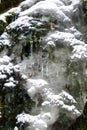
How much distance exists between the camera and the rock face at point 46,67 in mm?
6082

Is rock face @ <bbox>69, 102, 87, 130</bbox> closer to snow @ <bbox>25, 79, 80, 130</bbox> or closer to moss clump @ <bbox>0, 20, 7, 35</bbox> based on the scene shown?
snow @ <bbox>25, 79, 80, 130</bbox>

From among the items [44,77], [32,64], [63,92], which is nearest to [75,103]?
[63,92]

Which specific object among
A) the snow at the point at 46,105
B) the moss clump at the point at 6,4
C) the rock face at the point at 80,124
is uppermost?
the moss clump at the point at 6,4

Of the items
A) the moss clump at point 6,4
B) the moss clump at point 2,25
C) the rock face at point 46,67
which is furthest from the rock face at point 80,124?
the moss clump at point 6,4

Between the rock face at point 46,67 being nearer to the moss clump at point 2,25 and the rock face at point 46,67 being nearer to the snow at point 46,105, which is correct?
the snow at point 46,105

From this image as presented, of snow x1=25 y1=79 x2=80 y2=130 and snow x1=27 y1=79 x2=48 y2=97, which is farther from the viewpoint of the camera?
snow x1=27 y1=79 x2=48 y2=97

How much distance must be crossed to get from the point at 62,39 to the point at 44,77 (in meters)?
0.99

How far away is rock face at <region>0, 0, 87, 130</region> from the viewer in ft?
20.0

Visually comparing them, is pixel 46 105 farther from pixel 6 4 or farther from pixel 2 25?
pixel 6 4

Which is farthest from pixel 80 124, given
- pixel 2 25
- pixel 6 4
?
pixel 6 4

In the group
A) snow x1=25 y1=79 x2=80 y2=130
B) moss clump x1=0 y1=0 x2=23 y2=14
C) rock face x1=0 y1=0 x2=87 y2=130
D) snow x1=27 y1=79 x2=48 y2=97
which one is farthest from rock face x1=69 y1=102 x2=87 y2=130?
moss clump x1=0 y1=0 x2=23 y2=14

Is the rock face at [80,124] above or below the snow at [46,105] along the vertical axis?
below

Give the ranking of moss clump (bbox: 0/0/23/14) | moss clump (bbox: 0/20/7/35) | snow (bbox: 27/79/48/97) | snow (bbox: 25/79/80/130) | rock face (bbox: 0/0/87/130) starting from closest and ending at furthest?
snow (bbox: 25/79/80/130) → rock face (bbox: 0/0/87/130) → snow (bbox: 27/79/48/97) → moss clump (bbox: 0/20/7/35) → moss clump (bbox: 0/0/23/14)

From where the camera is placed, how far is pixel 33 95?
6219mm
